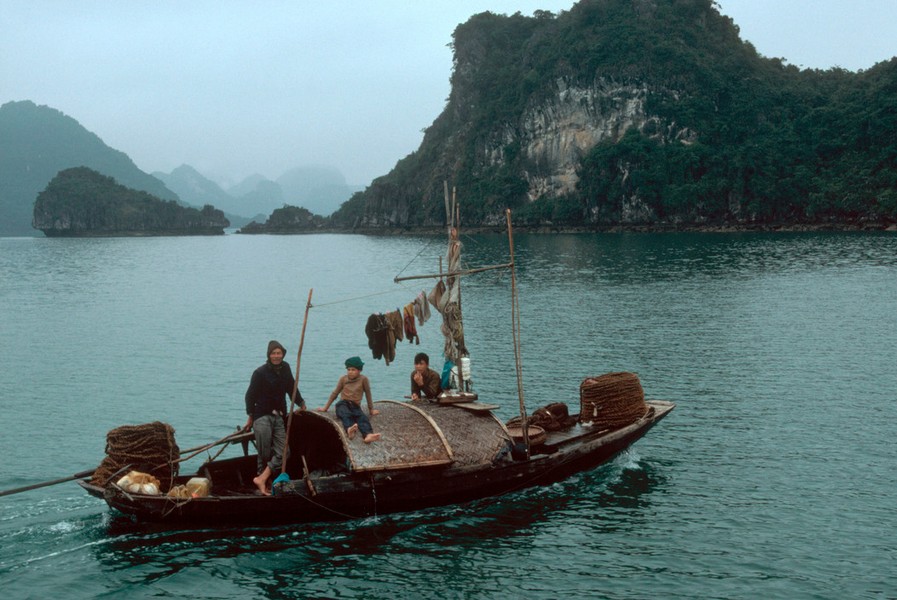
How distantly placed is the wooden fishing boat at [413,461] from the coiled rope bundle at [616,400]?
0.02m

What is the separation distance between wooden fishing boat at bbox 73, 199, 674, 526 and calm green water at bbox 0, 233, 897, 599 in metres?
0.55

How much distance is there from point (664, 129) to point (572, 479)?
131 m

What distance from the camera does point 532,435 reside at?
54.1ft

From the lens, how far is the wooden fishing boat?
13.6m

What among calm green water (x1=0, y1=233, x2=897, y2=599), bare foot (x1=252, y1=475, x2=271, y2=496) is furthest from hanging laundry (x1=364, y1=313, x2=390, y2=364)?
calm green water (x1=0, y1=233, x2=897, y2=599)

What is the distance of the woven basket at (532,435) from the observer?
1619 cm

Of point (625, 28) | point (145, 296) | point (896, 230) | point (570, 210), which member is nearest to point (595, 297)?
point (145, 296)

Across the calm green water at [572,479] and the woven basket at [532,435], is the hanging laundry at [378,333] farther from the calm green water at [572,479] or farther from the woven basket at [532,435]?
the calm green water at [572,479]

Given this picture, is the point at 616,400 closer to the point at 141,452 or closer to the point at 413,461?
the point at 413,461

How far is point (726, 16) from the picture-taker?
156 m

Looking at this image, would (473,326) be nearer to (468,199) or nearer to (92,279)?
(92,279)

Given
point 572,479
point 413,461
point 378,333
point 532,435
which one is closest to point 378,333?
point 378,333

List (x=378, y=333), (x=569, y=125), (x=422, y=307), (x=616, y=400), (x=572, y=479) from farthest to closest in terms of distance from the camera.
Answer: (x=569, y=125) → (x=616, y=400) → (x=422, y=307) → (x=572, y=479) → (x=378, y=333)

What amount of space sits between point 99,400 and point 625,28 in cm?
14128
